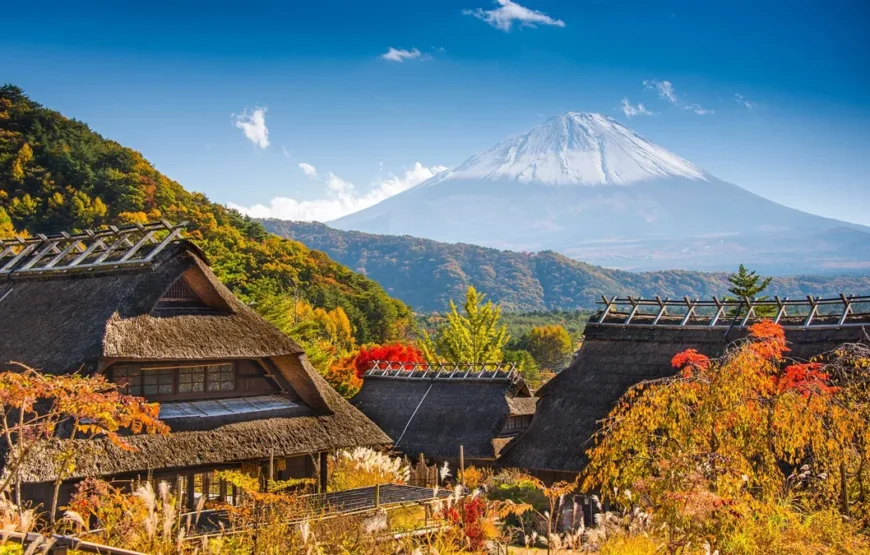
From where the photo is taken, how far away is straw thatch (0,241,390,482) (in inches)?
618

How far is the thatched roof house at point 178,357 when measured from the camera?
16.0 m

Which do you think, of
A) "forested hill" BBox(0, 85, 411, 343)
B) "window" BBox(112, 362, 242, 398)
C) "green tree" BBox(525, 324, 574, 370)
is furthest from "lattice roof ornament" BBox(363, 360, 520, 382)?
"green tree" BBox(525, 324, 574, 370)

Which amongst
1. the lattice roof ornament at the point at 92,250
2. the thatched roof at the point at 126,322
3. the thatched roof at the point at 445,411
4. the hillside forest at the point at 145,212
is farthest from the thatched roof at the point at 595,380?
the hillside forest at the point at 145,212

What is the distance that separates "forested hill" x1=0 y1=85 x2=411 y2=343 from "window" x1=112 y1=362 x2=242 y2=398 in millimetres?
37562

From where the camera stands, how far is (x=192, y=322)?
1742cm

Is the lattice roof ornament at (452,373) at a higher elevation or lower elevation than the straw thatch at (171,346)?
lower

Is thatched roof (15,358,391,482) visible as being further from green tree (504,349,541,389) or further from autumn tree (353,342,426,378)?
green tree (504,349,541,389)

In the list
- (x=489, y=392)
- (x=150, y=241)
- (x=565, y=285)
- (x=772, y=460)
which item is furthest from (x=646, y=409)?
(x=565, y=285)

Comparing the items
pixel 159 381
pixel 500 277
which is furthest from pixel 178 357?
pixel 500 277

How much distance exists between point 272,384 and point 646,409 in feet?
29.7

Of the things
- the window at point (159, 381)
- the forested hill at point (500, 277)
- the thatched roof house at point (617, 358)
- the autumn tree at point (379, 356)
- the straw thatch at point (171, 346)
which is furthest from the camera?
the forested hill at point (500, 277)

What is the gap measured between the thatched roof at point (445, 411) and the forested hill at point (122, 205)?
25585 millimetres

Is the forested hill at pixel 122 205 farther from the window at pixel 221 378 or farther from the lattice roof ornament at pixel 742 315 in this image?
the window at pixel 221 378

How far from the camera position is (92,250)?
19.3m
